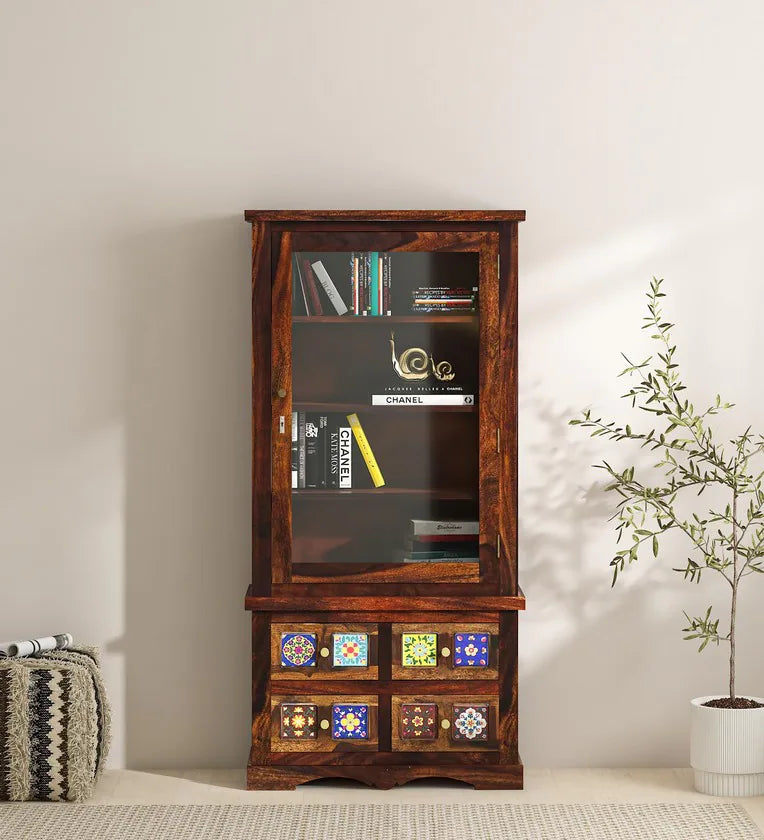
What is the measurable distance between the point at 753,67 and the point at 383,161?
3.81 ft

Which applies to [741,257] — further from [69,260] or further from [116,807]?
[116,807]

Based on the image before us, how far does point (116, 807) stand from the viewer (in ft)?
9.28

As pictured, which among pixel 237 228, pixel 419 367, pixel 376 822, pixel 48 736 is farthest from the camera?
pixel 237 228

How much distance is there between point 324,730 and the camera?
9.53 feet

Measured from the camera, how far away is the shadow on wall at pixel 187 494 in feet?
10.2

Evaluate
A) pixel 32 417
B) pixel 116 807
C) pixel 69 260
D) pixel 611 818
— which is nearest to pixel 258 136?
pixel 69 260

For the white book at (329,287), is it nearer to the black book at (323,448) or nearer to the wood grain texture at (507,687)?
→ the black book at (323,448)

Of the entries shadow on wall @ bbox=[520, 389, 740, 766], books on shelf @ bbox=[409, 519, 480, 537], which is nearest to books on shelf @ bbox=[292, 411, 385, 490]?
books on shelf @ bbox=[409, 519, 480, 537]

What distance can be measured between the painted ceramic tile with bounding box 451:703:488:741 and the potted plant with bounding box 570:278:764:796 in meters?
0.56

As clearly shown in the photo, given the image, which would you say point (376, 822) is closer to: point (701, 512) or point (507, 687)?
point (507, 687)

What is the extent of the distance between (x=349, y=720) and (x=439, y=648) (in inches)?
A: 12.8

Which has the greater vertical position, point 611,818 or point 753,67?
point 753,67

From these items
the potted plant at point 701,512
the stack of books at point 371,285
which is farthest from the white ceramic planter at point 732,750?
the stack of books at point 371,285

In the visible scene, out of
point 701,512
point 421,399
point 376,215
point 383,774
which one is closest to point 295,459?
point 421,399
